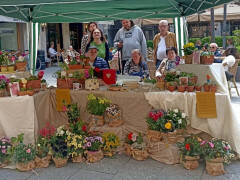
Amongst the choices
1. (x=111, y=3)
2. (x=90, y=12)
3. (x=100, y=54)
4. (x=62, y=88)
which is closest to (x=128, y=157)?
(x=62, y=88)

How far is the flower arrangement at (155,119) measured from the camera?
11.5ft

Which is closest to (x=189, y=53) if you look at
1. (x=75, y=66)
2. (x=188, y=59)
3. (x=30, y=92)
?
(x=188, y=59)

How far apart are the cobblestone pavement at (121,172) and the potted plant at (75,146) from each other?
7 centimetres

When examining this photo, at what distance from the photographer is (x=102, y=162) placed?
3568 millimetres

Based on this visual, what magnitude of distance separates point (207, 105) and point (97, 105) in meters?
1.31

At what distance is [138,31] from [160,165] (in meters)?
3.03

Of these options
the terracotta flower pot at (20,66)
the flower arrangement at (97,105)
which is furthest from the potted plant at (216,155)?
the terracotta flower pot at (20,66)

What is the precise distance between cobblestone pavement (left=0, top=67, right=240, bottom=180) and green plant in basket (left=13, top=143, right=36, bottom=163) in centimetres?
14

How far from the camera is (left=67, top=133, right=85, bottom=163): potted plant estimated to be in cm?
347

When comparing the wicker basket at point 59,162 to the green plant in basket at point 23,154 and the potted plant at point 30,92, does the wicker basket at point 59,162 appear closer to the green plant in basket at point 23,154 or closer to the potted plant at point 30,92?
the green plant in basket at point 23,154

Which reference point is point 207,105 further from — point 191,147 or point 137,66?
point 137,66

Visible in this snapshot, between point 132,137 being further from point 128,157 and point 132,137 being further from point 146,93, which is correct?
point 146,93

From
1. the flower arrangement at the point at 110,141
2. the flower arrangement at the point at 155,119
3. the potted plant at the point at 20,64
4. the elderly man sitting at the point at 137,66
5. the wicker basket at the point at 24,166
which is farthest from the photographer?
the elderly man sitting at the point at 137,66

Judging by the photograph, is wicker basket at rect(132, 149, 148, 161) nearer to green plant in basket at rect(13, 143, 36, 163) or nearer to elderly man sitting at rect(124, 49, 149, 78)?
green plant in basket at rect(13, 143, 36, 163)
